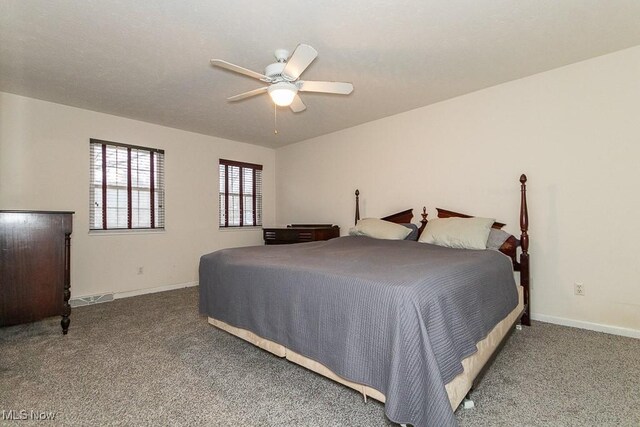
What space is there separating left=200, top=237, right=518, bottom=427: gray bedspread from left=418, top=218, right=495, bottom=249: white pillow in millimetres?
366

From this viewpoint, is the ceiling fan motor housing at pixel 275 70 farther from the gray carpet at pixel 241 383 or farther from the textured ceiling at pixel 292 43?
the gray carpet at pixel 241 383

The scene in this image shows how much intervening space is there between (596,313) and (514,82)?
2265mm

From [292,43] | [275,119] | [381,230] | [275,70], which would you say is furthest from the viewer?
[275,119]

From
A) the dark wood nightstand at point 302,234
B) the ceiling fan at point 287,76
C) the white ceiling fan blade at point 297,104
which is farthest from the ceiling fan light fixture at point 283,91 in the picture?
the dark wood nightstand at point 302,234

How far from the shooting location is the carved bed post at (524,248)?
289 cm

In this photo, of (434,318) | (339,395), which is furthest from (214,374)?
(434,318)

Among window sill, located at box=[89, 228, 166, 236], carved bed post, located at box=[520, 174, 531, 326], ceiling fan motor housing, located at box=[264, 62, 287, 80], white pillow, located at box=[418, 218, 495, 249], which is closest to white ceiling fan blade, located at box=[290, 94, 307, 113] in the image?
ceiling fan motor housing, located at box=[264, 62, 287, 80]

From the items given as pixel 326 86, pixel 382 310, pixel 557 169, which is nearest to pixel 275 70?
pixel 326 86

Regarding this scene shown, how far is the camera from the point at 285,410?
5.40 ft

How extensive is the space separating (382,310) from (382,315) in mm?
22

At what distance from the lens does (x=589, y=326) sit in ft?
9.04

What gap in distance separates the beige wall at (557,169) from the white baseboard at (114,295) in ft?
11.2

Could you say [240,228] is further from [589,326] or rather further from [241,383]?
[589,326]

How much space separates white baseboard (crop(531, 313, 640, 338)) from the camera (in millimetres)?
2567
